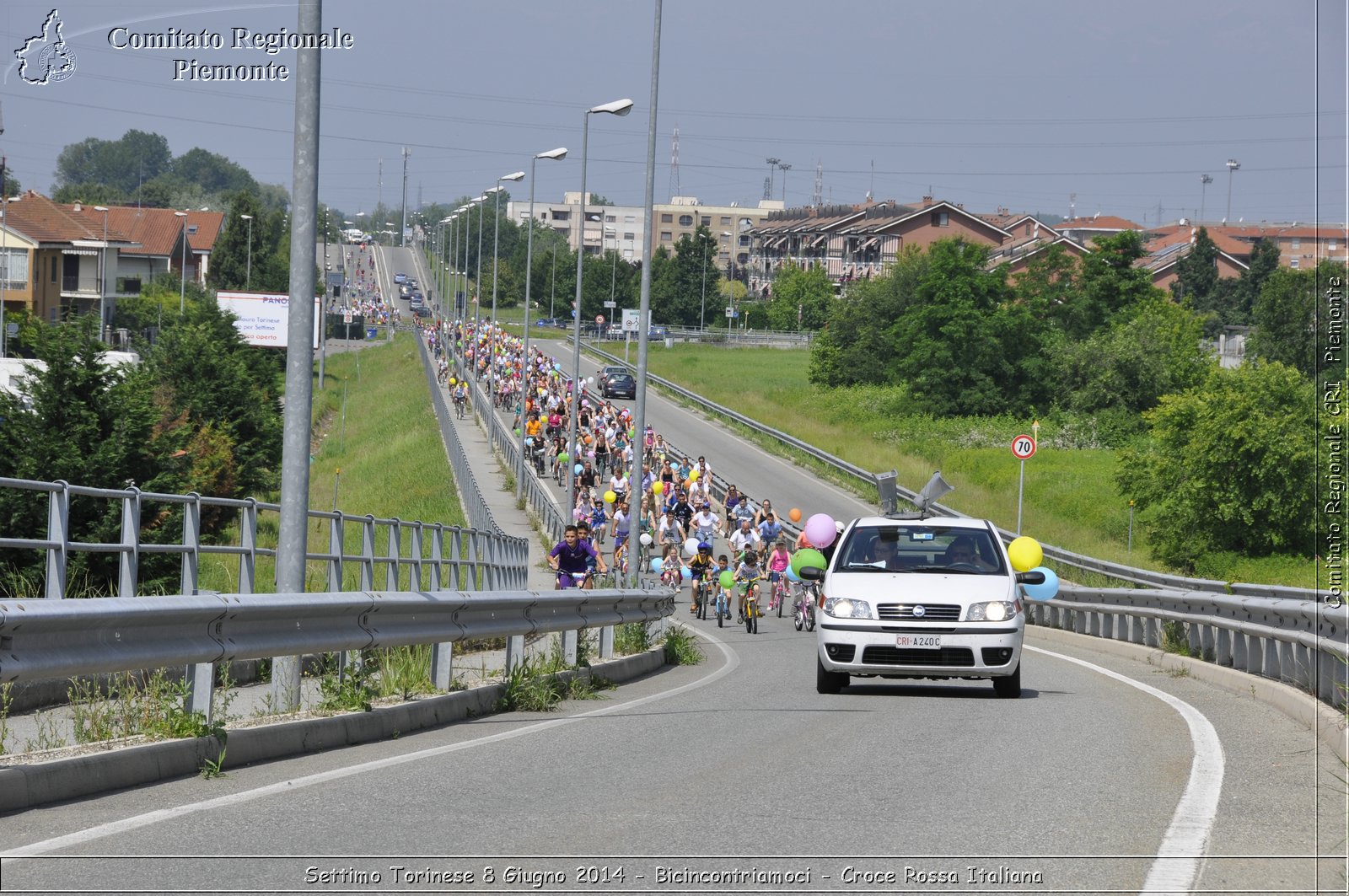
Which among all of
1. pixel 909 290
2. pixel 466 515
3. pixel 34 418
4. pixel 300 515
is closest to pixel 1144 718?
pixel 300 515

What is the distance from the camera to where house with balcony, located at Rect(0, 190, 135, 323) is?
87750mm

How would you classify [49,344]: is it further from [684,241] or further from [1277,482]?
[684,241]

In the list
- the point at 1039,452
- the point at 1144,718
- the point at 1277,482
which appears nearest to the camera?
the point at 1144,718

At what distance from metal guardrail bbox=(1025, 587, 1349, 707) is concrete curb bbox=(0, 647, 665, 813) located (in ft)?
18.4

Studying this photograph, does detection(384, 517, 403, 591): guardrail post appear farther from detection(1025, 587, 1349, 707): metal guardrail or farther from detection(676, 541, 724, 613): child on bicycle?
detection(676, 541, 724, 613): child on bicycle

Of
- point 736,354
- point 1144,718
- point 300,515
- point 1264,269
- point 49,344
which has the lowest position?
point 1144,718

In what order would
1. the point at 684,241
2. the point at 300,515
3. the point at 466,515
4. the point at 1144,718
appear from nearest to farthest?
the point at 300,515
the point at 1144,718
the point at 466,515
the point at 684,241

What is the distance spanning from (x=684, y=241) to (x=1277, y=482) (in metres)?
115

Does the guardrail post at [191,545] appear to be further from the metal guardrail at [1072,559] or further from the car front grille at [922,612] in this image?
the metal guardrail at [1072,559]

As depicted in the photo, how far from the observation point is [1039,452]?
7669cm

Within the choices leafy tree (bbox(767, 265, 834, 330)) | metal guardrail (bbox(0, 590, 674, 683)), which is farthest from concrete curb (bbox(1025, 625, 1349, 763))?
leafy tree (bbox(767, 265, 834, 330))

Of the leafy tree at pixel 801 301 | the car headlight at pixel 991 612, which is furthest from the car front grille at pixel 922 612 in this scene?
the leafy tree at pixel 801 301

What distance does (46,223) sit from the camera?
93.2 m

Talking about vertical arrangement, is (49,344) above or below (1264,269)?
below
